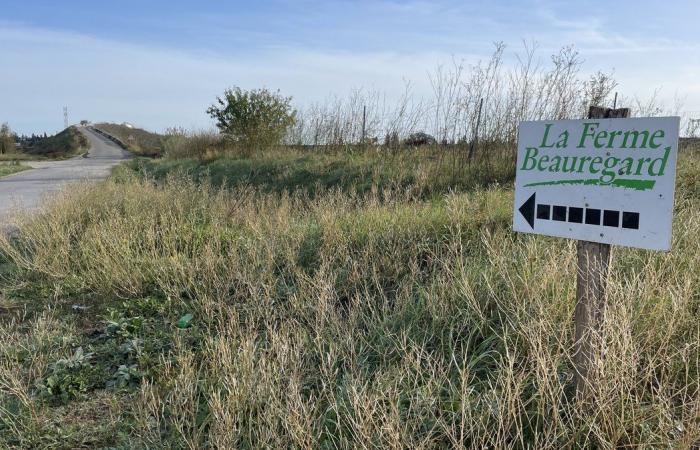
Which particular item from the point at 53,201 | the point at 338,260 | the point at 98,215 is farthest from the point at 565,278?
the point at 53,201

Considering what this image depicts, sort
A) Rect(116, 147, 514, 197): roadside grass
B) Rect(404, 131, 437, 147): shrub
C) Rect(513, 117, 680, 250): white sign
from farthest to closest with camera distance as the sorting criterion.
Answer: Rect(404, 131, 437, 147): shrub → Rect(116, 147, 514, 197): roadside grass → Rect(513, 117, 680, 250): white sign

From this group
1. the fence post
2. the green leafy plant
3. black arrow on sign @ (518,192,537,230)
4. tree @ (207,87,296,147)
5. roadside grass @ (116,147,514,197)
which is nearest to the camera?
black arrow on sign @ (518,192,537,230)

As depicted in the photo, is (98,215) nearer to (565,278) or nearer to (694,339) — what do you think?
Result: (565,278)

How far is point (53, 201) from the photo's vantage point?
7371 mm

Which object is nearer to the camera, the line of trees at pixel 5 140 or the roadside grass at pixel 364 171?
the roadside grass at pixel 364 171

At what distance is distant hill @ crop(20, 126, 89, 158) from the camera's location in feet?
172

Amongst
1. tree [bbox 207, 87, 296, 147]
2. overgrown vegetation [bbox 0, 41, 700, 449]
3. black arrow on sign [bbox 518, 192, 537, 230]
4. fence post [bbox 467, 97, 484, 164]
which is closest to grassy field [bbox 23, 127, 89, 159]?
tree [bbox 207, 87, 296, 147]

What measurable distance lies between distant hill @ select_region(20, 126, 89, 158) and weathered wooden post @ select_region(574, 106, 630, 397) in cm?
5473

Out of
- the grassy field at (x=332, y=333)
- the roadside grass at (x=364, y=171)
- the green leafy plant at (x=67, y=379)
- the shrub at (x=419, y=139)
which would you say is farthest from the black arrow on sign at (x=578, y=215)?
the shrub at (x=419, y=139)

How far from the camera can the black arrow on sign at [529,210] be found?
2.31 meters

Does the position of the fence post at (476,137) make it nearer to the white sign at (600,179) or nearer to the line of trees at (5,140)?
the white sign at (600,179)

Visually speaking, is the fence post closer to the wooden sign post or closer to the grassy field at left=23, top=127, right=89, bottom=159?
the wooden sign post

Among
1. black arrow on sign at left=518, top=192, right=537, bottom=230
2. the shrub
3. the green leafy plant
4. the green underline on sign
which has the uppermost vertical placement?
the shrub

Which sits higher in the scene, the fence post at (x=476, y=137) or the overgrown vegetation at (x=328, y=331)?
the fence post at (x=476, y=137)
